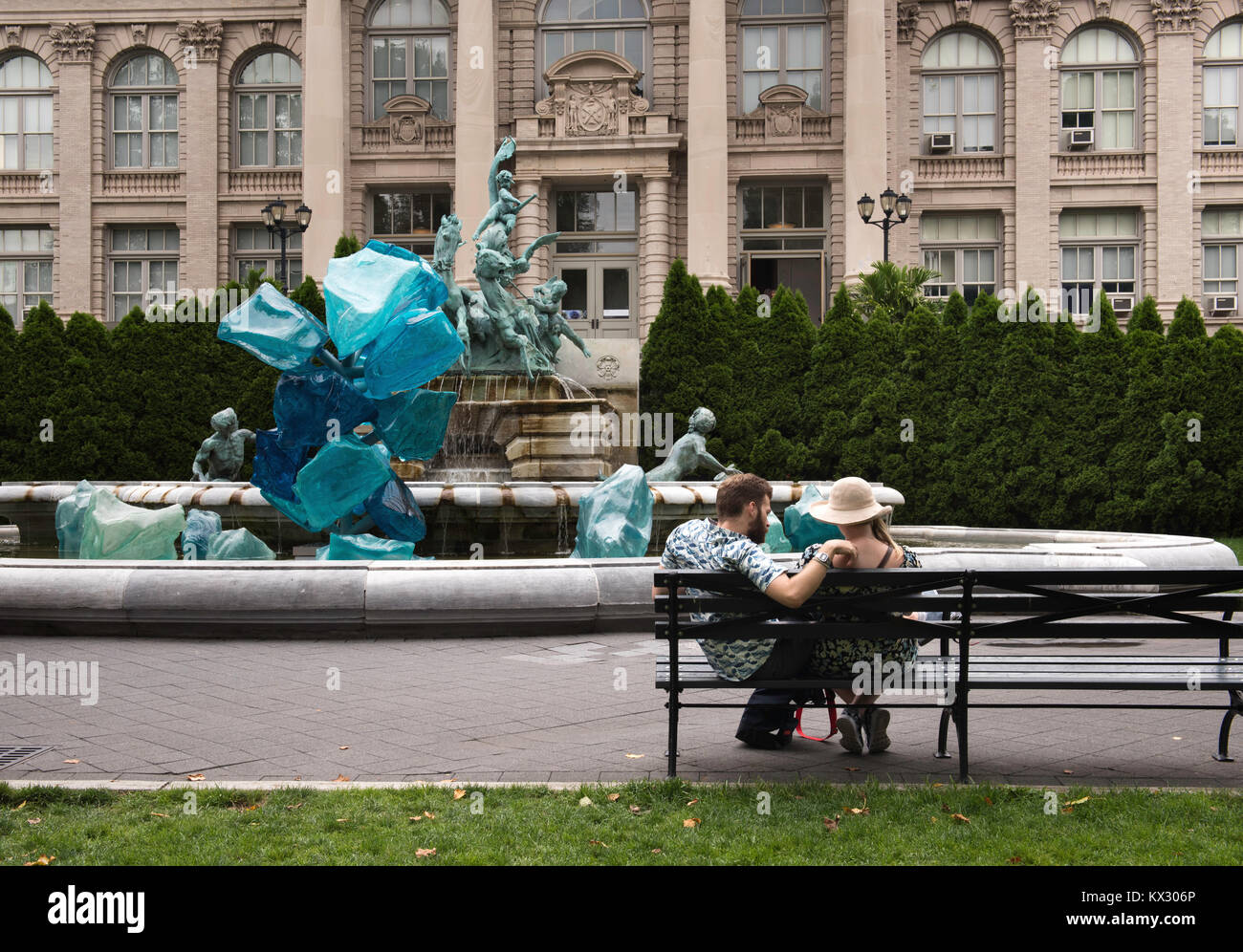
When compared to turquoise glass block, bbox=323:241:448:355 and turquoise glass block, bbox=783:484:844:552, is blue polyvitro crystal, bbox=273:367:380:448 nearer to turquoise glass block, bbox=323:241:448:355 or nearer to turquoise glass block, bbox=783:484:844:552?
turquoise glass block, bbox=323:241:448:355

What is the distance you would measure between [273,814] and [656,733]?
2.32m

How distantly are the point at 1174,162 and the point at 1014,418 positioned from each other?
20.5 m

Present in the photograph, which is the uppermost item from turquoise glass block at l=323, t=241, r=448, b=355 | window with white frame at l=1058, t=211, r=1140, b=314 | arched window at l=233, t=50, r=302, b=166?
arched window at l=233, t=50, r=302, b=166

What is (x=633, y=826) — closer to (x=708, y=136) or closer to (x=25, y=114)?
(x=708, y=136)

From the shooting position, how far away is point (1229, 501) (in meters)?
22.2

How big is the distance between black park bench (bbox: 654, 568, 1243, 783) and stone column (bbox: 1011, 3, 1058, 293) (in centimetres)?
3529

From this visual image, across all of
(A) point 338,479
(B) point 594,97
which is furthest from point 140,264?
(A) point 338,479

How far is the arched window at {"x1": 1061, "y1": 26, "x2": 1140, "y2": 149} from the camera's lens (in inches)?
1555

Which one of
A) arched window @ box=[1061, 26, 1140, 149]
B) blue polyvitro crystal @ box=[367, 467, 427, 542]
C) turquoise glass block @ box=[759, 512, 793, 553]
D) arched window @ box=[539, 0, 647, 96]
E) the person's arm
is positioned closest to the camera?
the person's arm

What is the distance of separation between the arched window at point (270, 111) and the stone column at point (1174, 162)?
28.6 metres

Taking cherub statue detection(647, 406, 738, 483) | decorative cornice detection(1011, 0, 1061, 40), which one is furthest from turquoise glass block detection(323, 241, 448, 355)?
decorative cornice detection(1011, 0, 1061, 40)

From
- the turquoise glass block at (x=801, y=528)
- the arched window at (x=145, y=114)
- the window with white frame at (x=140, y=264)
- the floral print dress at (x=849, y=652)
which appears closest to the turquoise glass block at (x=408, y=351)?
the turquoise glass block at (x=801, y=528)

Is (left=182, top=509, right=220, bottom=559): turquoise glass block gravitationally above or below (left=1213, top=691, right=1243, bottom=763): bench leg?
above

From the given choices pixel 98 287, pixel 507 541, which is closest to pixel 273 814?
pixel 507 541
